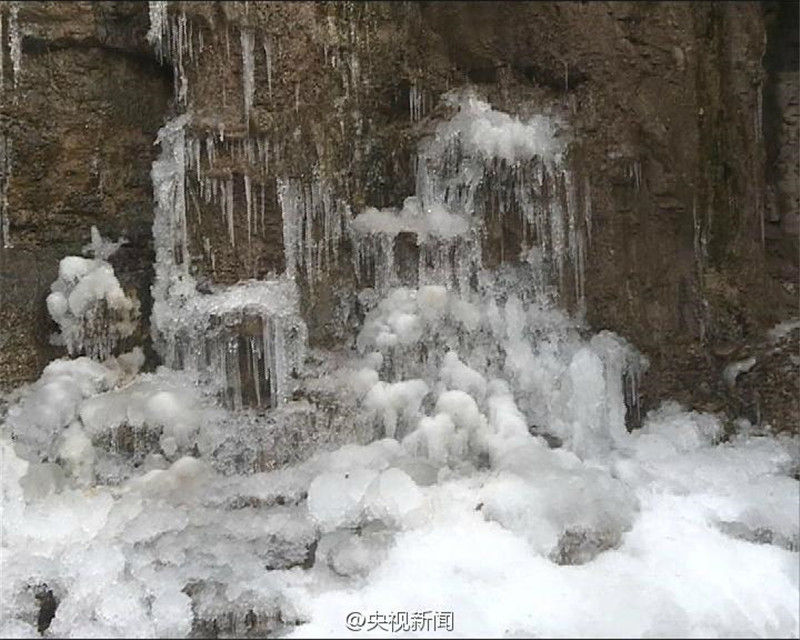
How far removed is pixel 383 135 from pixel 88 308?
1.95m

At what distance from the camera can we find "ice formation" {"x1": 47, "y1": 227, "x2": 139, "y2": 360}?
199 inches

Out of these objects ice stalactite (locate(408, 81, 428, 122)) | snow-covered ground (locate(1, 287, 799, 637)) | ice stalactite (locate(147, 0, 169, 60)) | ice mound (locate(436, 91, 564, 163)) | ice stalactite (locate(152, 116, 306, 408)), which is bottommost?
snow-covered ground (locate(1, 287, 799, 637))

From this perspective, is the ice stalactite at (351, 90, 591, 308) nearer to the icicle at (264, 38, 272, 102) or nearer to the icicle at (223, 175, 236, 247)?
the icicle at (223, 175, 236, 247)

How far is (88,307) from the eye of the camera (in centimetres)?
507

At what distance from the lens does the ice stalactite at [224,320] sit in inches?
196

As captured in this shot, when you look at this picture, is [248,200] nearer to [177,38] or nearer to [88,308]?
[177,38]

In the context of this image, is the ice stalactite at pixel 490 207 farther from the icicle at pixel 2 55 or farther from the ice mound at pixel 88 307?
the icicle at pixel 2 55

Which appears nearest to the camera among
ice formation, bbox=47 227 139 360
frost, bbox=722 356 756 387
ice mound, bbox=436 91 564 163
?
ice formation, bbox=47 227 139 360

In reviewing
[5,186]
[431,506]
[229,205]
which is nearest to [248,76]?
[229,205]

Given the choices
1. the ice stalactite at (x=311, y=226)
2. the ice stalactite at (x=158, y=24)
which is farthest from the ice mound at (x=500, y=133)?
the ice stalactite at (x=158, y=24)

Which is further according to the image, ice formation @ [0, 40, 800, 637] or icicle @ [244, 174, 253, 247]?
icicle @ [244, 174, 253, 247]

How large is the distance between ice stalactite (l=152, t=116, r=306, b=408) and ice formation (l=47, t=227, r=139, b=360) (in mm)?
226

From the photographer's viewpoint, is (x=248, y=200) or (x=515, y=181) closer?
(x=248, y=200)

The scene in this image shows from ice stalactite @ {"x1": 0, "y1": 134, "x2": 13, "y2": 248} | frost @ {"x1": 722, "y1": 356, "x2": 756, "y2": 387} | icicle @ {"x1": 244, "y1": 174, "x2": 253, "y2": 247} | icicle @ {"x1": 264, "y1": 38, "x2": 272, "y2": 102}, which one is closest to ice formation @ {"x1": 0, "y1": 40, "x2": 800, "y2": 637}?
icicle @ {"x1": 244, "y1": 174, "x2": 253, "y2": 247}
